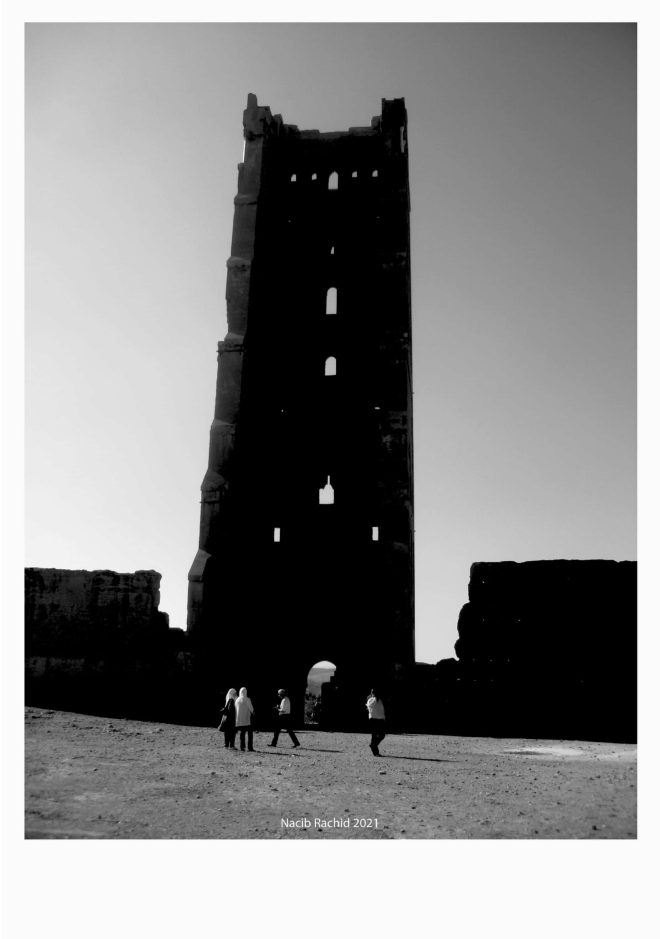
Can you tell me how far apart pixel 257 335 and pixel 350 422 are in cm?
362

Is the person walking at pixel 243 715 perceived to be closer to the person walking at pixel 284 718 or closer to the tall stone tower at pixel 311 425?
the person walking at pixel 284 718

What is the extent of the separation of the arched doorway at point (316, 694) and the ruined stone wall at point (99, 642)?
137 inches

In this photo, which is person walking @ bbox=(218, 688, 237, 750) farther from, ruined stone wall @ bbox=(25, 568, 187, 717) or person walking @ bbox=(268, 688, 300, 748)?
ruined stone wall @ bbox=(25, 568, 187, 717)

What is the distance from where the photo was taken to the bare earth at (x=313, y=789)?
699 cm

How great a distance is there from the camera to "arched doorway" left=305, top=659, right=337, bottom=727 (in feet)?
61.7

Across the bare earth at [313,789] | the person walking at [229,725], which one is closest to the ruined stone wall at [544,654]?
the bare earth at [313,789]

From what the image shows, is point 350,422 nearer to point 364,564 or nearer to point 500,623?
point 364,564

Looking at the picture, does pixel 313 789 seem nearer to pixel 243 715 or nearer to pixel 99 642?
pixel 243 715

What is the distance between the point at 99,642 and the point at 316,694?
2930 cm

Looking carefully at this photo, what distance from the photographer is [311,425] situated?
68.4 ft

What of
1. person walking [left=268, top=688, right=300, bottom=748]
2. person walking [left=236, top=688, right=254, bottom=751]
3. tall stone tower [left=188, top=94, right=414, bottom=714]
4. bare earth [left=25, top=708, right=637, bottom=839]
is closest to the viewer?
bare earth [left=25, top=708, right=637, bottom=839]

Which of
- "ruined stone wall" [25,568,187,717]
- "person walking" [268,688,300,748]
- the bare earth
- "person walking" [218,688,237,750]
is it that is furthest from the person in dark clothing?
"ruined stone wall" [25,568,187,717]

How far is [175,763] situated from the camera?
10.3m

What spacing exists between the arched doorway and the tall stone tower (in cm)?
62
